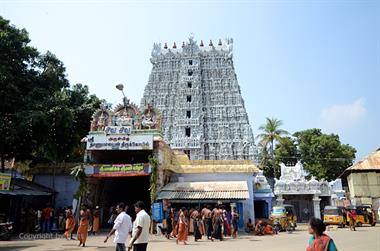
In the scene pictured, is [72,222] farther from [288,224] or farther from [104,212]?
[288,224]

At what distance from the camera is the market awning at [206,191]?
18.6 m

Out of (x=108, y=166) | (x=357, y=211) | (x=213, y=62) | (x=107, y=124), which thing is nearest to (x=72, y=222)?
(x=108, y=166)

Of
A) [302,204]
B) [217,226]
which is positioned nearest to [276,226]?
[217,226]

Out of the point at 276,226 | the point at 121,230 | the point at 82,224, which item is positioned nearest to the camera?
the point at 121,230

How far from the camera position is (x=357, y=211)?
25.0 metres

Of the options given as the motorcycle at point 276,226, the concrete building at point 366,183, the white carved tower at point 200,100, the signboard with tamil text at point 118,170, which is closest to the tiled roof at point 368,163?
the concrete building at point 366,183

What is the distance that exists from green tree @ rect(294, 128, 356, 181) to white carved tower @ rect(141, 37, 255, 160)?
9.15 m

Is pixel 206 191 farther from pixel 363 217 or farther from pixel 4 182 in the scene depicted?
pixel 363 217

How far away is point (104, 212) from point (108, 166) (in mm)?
4936

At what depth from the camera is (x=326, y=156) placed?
1789 inches

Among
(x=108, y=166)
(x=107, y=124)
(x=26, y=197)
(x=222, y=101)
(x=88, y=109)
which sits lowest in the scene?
(x=26, y=197)

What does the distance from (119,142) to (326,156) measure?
117 ft

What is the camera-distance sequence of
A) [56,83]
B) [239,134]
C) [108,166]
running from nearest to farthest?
1. [108,166]
2. [56,83]
3. [239,134]

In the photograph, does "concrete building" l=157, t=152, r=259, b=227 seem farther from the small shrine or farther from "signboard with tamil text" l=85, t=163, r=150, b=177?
the small shrine
